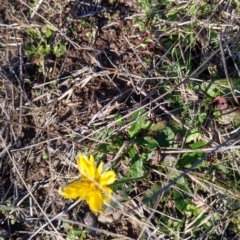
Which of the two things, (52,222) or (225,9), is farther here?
(225,9)

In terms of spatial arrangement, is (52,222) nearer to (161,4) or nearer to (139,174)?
(139,174)

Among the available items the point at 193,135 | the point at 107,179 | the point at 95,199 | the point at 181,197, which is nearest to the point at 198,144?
the point at 193,135

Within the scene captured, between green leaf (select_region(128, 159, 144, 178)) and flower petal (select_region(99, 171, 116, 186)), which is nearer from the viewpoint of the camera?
flower petal (select_region(99, 171, 116, 186))

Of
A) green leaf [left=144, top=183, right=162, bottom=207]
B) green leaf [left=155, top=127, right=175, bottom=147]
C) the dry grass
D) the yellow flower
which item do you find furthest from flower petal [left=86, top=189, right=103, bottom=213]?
green leaf [left=155, top=127, right=175, bottom=147]

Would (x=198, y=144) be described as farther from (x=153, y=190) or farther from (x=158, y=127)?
(x=153, y=190)

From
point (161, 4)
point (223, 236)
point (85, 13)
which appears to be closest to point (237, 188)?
point (223, 236)

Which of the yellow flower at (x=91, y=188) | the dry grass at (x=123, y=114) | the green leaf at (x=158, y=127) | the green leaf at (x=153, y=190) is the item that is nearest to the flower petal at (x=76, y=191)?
the yellow flower at (x=91, y=188)

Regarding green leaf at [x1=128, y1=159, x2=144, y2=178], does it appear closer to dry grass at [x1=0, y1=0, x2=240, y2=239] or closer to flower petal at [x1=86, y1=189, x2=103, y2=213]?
dry grass at [x1=0, y1=0, x2=240, y2=239]

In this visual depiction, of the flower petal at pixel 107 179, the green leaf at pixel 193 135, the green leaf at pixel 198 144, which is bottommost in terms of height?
the flower petal at pixel 107 179

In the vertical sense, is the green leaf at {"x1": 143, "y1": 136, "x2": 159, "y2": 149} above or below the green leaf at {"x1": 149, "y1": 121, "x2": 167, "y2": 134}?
below

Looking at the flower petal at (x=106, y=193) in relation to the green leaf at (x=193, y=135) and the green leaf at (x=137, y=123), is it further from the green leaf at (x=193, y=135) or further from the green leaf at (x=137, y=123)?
the green leaf at (x=193, y=135)

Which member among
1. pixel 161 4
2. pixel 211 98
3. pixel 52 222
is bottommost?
pixel 52 222
